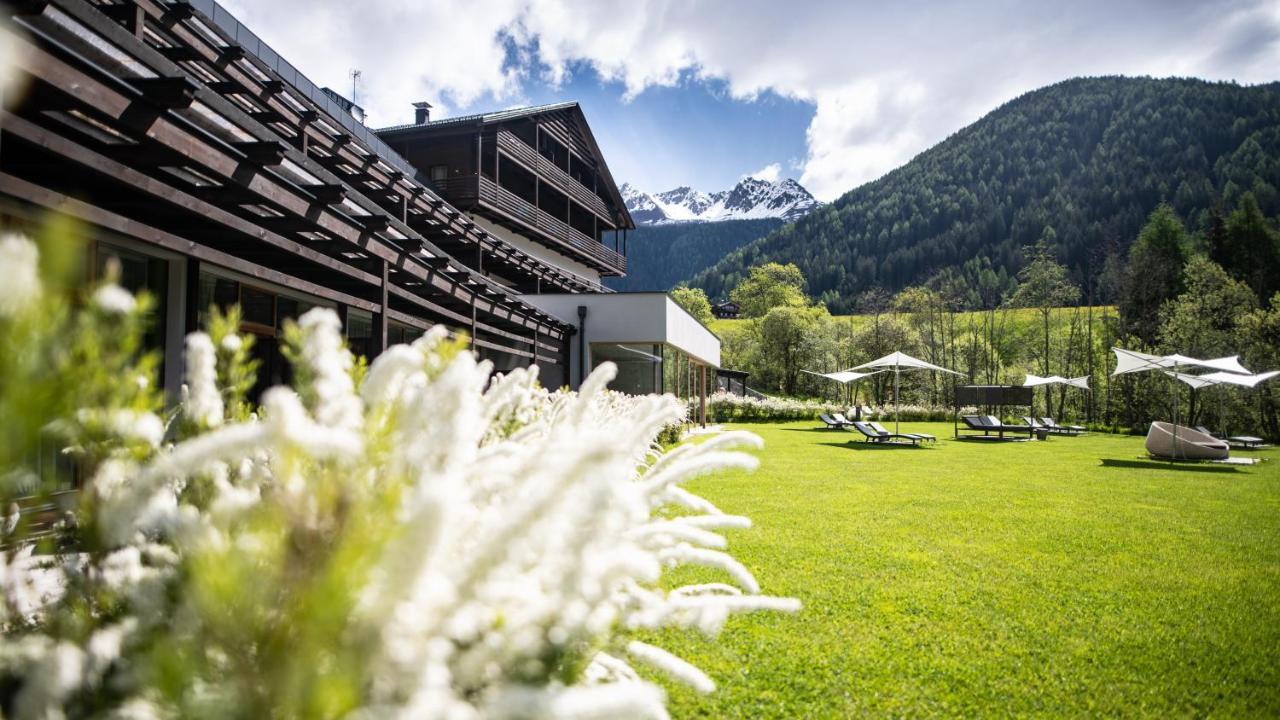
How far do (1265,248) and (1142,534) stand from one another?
58.9 m

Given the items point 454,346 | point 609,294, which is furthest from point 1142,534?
point 609,294

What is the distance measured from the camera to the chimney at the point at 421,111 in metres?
22.2

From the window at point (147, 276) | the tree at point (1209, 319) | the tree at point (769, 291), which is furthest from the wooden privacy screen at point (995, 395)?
the tree at point (769, 291)

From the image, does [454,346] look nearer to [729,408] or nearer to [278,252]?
[278,252]

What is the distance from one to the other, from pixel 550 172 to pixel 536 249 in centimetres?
282

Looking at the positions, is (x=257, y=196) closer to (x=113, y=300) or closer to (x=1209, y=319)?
(x=113, y=300)

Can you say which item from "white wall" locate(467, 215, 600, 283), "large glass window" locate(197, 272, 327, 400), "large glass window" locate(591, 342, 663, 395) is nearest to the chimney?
"white wall" locate(467, 215, 600, 283)

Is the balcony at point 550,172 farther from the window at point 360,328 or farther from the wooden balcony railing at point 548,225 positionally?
the window at point 360,328

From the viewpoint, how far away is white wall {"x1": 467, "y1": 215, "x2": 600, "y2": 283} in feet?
67.6

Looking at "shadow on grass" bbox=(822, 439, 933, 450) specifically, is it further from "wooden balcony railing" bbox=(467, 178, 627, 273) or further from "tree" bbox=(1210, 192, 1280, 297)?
"tree" bbox=(1210, 192, 1280, 297)

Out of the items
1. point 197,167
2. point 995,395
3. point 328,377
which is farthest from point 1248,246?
point 328,377

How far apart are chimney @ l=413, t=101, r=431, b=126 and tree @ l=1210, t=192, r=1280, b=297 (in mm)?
54023

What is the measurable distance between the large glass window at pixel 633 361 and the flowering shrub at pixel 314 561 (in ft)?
50.7

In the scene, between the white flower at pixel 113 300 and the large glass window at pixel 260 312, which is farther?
the large glass window at pixel 260 312
